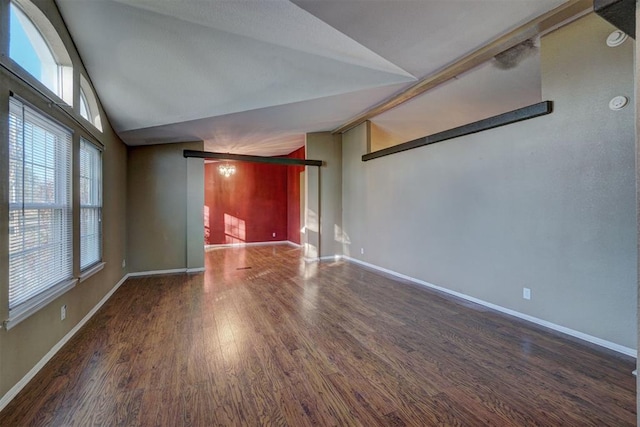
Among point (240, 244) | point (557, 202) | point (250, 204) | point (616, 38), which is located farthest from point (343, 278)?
point (250, 204)

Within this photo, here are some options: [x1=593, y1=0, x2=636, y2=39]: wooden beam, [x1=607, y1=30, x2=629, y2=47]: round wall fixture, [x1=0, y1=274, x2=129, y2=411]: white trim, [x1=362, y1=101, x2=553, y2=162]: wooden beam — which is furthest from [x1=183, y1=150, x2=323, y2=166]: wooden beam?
[x1=593, y1=0, x2=636, y2=39]: wooden beam

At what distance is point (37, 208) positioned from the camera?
7.26 feet

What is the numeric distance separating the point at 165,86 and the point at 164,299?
2840 mm

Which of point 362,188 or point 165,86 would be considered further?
point 362,188

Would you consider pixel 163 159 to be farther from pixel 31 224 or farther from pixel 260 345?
pixel 260 345

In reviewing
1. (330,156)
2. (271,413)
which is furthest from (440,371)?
(330,156)

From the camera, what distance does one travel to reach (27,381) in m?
2.04

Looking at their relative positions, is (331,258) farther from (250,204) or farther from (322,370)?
(322,370)

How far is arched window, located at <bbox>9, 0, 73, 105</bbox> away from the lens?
6.90 ft

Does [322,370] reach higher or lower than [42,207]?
lower

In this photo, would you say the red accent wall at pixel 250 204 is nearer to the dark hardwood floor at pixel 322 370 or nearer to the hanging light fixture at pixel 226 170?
the hanging light fixture at pixel 226 170

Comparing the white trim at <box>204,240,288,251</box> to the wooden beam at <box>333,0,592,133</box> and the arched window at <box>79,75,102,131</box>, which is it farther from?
the wooden beam at <box>333,0,592,133</box>

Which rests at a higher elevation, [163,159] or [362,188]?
[163,159]

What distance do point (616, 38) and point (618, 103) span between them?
58 cm
